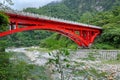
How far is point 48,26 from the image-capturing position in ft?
142

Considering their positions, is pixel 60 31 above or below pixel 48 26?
below

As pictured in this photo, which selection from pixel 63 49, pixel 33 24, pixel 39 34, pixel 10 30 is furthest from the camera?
pixel 39 34

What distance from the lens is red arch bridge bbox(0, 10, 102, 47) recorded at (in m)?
35.0

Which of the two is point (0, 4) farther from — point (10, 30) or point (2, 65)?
point (10, 30)

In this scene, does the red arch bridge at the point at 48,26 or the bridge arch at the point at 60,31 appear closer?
the red arch bridge at the point at 48,26

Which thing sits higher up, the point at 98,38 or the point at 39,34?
the point at 98,38

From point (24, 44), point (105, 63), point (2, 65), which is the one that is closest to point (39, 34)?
point (24, 44)

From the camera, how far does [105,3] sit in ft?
502

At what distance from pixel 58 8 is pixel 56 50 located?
501 ft

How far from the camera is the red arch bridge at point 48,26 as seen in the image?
115 ft

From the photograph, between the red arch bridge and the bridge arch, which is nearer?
the red arch bridge

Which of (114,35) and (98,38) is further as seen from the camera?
(98,38)

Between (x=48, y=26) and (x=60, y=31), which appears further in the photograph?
(x=60, y=31)

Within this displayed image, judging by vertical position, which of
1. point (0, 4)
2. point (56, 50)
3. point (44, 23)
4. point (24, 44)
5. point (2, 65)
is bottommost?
point (24, 44)
